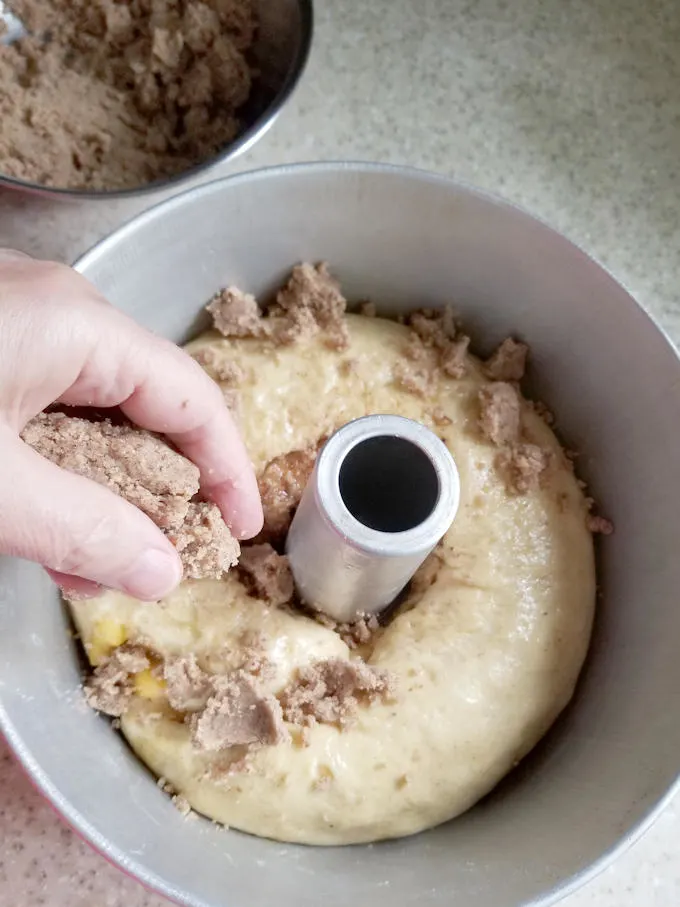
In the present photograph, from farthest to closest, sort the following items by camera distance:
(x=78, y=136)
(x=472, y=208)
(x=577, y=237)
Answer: (x=577, y=237) < (x=78, y=136) < (x=472, y=208)

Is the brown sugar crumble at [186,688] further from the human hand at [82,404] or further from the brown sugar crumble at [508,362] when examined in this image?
the brown sugar crumble at [508,362]

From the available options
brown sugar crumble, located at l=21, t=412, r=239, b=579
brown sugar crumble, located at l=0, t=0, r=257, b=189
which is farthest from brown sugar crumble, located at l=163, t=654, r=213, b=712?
brown sugar crumble, located at l=0, t=0, r=257, b=189

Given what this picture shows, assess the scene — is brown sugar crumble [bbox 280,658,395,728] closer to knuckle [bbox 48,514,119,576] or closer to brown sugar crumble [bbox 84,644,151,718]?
brown sugar crumble [bbox 84,644,151,718]

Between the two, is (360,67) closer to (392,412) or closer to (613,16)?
(613,16)

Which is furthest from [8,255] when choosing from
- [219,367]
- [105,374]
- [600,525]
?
[600,525]

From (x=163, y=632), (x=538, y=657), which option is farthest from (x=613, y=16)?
(x=163, y=632)

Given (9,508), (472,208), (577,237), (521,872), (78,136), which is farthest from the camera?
(577,237)
